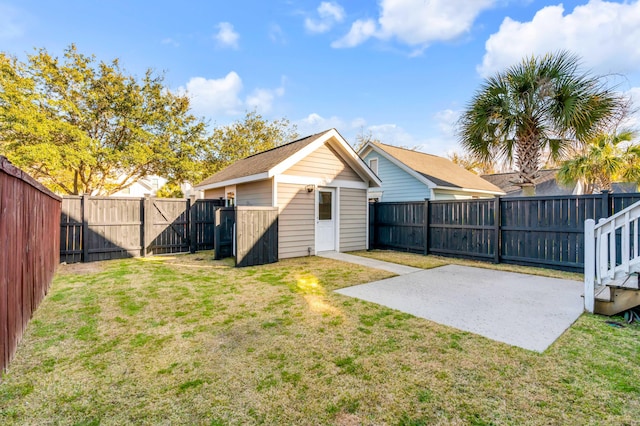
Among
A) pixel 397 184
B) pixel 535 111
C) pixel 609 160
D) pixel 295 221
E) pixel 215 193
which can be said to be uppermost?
pixel 535 111

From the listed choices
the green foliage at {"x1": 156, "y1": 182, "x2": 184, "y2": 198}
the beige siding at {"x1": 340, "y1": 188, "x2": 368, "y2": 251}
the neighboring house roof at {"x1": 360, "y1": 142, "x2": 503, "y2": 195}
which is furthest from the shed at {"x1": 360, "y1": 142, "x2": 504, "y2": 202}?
the green foliage at {"x1": 156, "y1": 182, "x2": 184, "y2": 198}

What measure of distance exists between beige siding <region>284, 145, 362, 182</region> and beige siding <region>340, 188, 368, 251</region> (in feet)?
1.82

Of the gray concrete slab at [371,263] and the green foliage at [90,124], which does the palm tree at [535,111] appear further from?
the green foliage at [90,124]

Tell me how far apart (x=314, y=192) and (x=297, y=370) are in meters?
6.68

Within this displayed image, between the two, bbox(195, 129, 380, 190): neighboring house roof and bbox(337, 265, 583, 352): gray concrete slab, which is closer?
bbox(337, 265, 583, 352): gray concrete slab

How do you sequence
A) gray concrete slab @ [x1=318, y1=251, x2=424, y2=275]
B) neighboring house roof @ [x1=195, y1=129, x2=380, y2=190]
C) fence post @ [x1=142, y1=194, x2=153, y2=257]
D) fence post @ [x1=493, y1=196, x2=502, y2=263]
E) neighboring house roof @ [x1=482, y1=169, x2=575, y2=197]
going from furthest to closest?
neighboring house roof @ [x1=482, y1=169, x2=575, y2=197] < fence post @ [x1=142, y1=194, x2=153, y2=257] < neighboring house roof @ [x1=195, y1=129, x2=380, y2=190] < fence post @ [x1=493, y1=196, x2=502, y2=263] < gray concrete slab @ [x1=318, y1=251, x2=424, y2=275]

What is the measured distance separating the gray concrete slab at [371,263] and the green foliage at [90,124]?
11.9 m

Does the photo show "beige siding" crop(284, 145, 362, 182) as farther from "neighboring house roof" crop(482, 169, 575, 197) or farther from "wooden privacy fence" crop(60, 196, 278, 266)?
"neighboring house roof" crop(482, 169, 575, 197)

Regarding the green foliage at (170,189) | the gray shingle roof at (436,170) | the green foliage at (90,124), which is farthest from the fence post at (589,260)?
the green foliage at (170,189)

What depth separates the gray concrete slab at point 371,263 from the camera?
679cm

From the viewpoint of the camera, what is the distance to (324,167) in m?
9.09

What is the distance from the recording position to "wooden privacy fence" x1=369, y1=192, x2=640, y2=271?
6.35 meters

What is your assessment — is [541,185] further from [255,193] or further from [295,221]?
[255,193]

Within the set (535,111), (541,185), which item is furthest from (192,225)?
(541,185)
